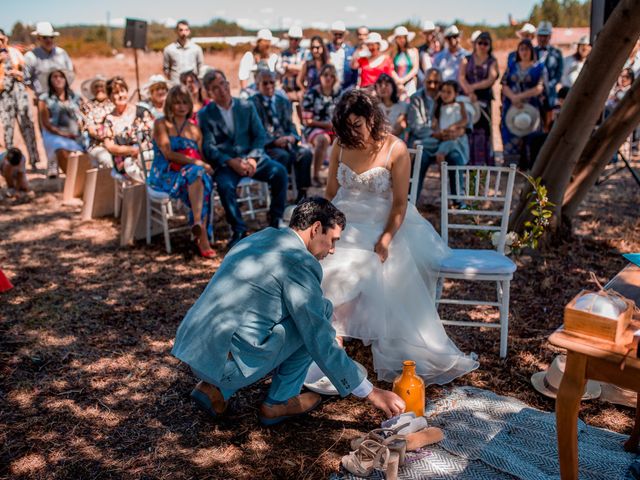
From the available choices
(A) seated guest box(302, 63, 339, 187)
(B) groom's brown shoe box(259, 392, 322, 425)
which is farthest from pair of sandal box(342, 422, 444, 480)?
(A) seated guest box(302, 63, 339, 187)

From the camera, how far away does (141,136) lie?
6809mm

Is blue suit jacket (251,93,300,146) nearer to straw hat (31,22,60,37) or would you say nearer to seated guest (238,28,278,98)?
seated guest (238,28,278,98)

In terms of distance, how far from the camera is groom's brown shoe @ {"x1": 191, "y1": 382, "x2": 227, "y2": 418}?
11.3 feet

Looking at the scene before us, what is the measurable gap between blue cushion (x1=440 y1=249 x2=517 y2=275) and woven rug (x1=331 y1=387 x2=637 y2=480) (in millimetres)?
754

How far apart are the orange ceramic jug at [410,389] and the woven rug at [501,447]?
175 millimetres

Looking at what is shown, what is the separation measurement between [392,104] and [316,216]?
457 cm

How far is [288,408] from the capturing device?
348 cm

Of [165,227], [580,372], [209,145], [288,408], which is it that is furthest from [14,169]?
[580,372]

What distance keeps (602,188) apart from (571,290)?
3.91 metres

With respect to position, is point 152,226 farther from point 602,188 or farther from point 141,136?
point 602,188

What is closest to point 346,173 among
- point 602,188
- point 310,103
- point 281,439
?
point 281,439

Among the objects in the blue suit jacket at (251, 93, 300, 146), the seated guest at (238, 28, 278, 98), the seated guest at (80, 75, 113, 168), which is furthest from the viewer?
the seated guest at (238, 28, 278, 98)

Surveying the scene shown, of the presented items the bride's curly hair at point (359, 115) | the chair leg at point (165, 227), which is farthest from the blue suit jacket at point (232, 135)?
the bride's curly hair at point (359, 115)

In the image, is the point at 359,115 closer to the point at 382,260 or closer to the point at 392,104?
the point at 382,260
